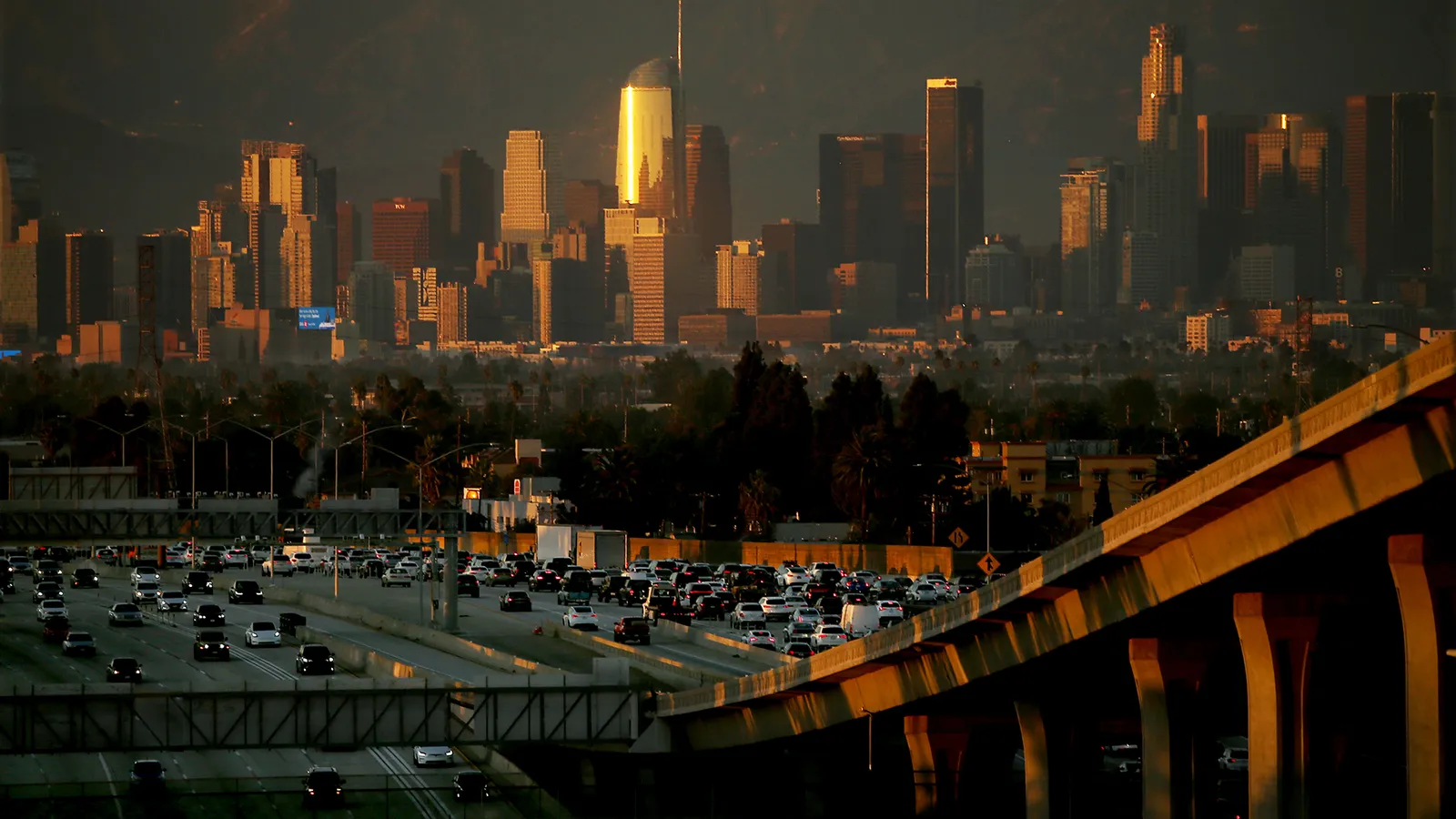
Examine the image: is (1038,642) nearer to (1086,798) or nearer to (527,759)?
(1086,798)

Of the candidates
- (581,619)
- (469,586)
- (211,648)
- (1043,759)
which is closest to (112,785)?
(1043,759)

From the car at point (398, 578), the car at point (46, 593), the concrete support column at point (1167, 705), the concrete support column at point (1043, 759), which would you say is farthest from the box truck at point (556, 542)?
the concrete support column at point (1167, 705)

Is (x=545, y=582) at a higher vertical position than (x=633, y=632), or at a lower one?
lower

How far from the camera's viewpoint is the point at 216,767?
63.6 meters

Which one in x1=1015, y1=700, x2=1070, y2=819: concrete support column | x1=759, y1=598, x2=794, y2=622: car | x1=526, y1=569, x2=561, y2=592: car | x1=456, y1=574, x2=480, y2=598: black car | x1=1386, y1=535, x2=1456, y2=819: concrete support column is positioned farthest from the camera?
x1=526, y1=569, x2=561, y2=592: car

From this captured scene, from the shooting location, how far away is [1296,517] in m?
41.8

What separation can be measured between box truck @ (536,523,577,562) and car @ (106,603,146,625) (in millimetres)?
37246

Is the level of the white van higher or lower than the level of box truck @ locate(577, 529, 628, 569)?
higher

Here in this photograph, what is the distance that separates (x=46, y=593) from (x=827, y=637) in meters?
44.4

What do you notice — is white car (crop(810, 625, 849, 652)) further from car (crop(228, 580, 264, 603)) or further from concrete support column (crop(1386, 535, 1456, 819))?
car (crop(228, 580, 264, 603))

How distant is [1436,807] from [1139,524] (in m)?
8.67

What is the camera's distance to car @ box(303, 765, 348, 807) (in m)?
57.4

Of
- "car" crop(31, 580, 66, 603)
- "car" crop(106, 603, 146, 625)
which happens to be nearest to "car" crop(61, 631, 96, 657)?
"car" crop(106, 603, 146, 625)

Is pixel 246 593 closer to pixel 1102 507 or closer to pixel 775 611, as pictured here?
pixel 775 611
